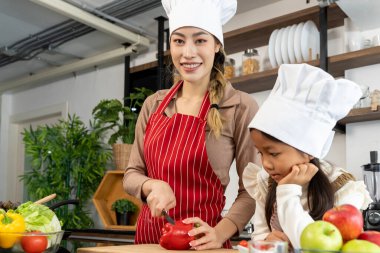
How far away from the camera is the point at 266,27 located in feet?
11.5

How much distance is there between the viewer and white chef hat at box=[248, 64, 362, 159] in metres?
1.12

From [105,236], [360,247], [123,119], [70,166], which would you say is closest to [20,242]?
[360,247]

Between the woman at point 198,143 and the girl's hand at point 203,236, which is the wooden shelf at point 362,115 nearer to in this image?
the woman at point 198,143

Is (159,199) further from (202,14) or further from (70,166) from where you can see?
(70,166)

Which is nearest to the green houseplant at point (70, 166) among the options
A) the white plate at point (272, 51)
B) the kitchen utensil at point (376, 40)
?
the white plate at point (272, 51)

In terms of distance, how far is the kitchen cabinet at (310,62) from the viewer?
2.97 meters

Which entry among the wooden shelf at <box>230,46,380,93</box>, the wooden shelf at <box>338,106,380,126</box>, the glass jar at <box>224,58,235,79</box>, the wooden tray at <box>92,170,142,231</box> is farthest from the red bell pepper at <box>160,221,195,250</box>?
the wooden tray at <box>92,170,142,231</box>

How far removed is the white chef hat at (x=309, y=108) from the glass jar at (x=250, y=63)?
94.3 inches

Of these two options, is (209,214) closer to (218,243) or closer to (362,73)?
(218,243)

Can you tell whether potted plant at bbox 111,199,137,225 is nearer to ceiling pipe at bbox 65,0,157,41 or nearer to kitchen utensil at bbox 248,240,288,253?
ceiling pipe at bbox 65,0,157,41

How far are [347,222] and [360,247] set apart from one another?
93 millimetres

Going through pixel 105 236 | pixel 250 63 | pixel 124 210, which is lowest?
pixel 105 236

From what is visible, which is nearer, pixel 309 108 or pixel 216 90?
pixel 309 108

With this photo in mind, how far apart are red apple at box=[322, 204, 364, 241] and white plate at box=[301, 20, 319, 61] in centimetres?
247
